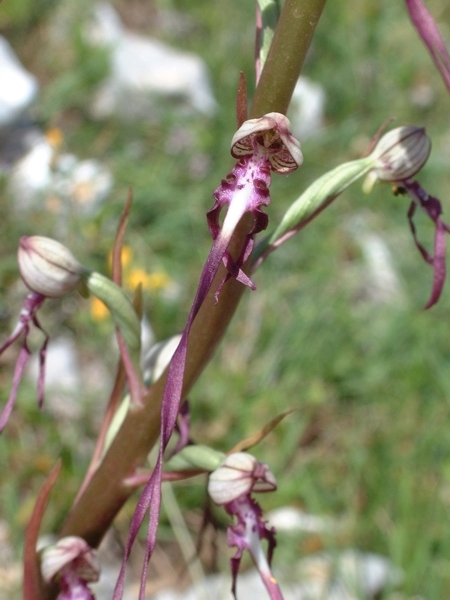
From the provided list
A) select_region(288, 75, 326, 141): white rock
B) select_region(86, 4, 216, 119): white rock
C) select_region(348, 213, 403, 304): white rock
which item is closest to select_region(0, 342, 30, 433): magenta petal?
select_region(348, 213, 403, 304): white rock

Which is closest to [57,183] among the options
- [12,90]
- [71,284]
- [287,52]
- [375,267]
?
[12,90]

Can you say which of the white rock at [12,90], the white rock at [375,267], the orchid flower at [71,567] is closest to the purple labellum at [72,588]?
the orchid flower at [71,567]

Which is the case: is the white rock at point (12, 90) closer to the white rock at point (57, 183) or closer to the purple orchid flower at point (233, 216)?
the white rock at point (57, 183)

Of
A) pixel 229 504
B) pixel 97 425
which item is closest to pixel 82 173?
pixel 97 425

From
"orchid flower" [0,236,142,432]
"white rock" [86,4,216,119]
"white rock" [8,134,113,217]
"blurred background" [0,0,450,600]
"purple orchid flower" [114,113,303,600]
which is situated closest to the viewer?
"purple orchid flower" [114,113,303,600]

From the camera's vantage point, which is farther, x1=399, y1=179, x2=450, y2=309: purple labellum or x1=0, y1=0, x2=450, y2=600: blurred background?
x1=0, y1=0, x2=450, y2=600: blurred background

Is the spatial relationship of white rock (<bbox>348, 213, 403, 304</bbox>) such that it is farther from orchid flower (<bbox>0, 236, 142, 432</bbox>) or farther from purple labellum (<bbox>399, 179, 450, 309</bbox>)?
orchid flower (<bbox>0, 236, 142, 432</bbox>)
